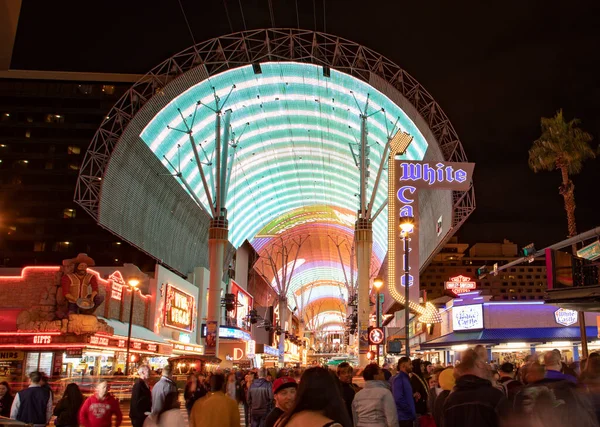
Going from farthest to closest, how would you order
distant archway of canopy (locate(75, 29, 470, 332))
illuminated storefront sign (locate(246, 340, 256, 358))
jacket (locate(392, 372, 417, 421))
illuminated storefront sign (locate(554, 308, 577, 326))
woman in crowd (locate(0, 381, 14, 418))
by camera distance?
1. illuminated storefront sign (locate(246, 340, 256, 358))
2. distant archway of canopy (locate(75, 29, 470, 332))
3. illuminated storefront sign (locate(554, 308, 577, 326))
4. woman in crowd (locate(0, 381, 14, 418))
5. jacket (locate(392, 372, 417, 421))

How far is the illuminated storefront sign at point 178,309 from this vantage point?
47406mm

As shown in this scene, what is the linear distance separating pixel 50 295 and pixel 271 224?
5895 centimetres

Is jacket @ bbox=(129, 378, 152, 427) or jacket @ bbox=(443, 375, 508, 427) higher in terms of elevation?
jacket @ bbox=(443, 375, 508, 427)

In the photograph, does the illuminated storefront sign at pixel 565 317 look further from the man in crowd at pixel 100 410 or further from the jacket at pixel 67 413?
the man in crowd at pixel 100 410

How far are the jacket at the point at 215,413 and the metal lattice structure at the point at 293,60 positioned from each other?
3752 cm

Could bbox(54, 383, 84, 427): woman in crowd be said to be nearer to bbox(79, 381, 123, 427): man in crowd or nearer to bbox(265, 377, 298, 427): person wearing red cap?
bbox(79, 381, 123, 427): man in crowd

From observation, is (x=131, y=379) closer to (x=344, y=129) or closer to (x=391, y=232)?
(x=391, y=232)

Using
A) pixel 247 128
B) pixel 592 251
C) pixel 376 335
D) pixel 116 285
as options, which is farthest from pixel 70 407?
pixel 247 128

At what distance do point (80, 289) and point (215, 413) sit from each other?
25.2 metres

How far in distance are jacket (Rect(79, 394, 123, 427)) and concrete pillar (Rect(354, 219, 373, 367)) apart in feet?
110

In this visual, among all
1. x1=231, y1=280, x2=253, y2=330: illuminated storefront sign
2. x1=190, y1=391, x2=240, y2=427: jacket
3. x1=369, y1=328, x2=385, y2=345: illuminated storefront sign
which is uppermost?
x1=231, y1=280, x2=253, y2=330: illuminated storefront sign

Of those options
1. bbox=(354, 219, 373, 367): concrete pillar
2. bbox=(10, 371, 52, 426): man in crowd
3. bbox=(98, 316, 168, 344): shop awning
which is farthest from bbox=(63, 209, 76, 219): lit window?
bbox=(10, 371, 52, 426): man in crowd

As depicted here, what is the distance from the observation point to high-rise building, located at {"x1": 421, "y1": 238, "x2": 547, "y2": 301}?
149 metres

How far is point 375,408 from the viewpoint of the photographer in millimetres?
7168
